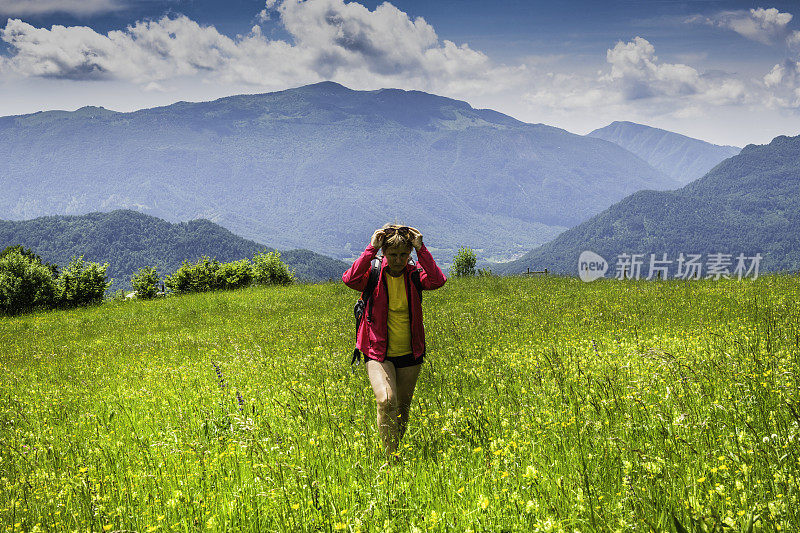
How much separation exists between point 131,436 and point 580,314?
11370 mm

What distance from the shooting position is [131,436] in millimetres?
5926

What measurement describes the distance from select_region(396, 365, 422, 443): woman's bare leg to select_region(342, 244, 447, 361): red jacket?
0.18 m

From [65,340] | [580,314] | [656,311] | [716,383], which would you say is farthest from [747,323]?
[65,340]

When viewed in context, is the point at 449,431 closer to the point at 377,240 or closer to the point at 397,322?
the point at 397,322

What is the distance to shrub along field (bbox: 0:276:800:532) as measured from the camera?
287cm

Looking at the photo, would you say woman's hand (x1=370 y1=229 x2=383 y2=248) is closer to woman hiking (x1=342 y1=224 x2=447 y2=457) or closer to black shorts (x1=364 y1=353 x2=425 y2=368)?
woman hiking (x1=342 y1=224 x2=447 y2=457)

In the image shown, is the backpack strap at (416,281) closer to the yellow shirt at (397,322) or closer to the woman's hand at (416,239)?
the yellow shirt at (397,322)

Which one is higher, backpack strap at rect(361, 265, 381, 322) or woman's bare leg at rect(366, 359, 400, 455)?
backpack strap at rect(361, 265, 381, 322)

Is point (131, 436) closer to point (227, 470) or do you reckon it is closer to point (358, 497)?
point (227, 470)

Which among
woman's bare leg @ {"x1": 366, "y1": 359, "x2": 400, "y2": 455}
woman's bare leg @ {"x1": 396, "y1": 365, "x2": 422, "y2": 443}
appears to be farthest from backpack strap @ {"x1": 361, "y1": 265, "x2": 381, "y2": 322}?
woman's bare leg @ {"x1": 396, "y1": 365, "x2": 422, "y2": 443}

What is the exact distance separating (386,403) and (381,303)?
100 centimetres

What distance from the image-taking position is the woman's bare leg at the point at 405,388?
490cm

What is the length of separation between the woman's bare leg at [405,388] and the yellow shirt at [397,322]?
0.24m

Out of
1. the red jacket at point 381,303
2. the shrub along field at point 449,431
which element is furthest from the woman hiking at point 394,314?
the shrub along field at point 449,431
